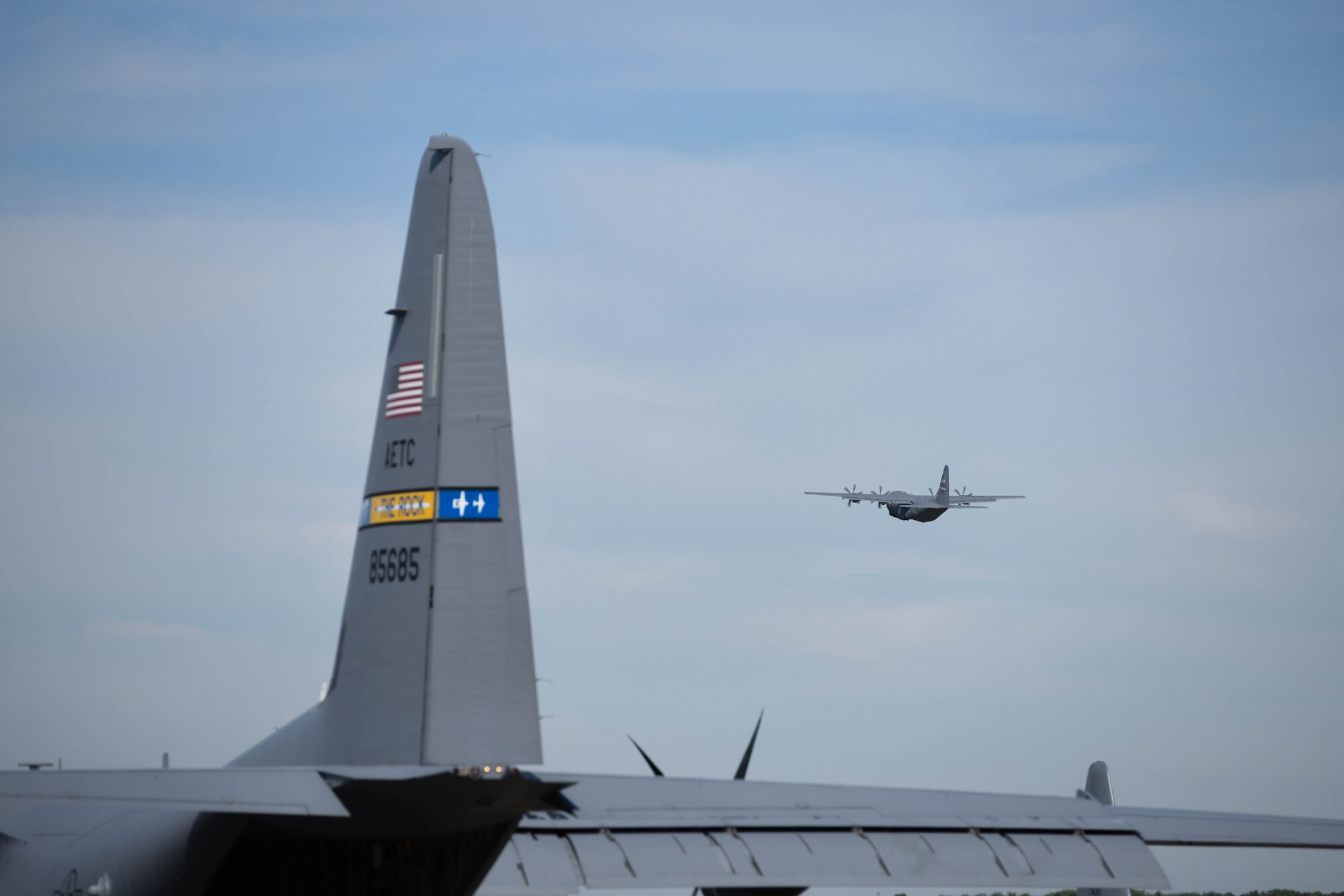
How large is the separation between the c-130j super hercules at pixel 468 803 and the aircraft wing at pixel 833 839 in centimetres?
2

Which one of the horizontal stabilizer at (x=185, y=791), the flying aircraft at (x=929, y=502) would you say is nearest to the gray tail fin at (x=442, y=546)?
the horizontal stabilizer at (x=185, y=791)

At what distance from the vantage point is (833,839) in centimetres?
1600

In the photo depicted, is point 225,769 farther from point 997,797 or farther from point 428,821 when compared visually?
point 997,797

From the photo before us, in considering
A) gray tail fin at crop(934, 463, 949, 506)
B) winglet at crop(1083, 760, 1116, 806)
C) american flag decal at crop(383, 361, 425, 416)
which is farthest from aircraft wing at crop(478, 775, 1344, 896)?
gray tail fin at crop(934, 463, 949, 506)

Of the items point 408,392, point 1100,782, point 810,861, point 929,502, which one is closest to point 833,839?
point 810,861

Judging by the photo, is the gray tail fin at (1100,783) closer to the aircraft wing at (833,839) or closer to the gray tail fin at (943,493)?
the aircraft wing at (833,839)

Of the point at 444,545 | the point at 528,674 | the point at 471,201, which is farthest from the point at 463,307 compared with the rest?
the point at 528,674

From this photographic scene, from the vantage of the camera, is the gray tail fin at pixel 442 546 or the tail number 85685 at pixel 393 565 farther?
the tail number 85685 at pixel 393 565

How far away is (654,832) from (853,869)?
216 centimetres

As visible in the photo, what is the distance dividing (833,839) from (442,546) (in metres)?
5.33

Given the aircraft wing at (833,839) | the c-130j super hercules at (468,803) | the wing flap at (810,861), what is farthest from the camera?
the aircraft wing at (833,839)

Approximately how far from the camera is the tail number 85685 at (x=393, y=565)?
1519cm

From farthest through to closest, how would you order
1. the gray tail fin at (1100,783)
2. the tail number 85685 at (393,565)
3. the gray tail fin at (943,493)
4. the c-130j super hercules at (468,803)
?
the gray tail fin at (943,493) → the gray tail fin at (1100,783) → the tail number 85685 at (393,565) → the c-130j super hercules at (468,803)

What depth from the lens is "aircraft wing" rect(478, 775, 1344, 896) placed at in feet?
50.8
